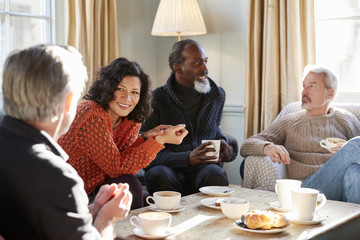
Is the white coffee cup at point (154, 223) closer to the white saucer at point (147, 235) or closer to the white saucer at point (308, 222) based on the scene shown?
the white saucer at point (147, 235)

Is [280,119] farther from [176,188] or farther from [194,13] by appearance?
[194,13]

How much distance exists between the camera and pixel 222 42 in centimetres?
Answer: 402

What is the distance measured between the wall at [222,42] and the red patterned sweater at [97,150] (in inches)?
69.3

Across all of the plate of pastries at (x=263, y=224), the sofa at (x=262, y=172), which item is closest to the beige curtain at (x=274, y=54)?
the sofa at (x=262, y=172)

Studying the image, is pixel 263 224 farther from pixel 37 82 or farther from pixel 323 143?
pixel 323 143

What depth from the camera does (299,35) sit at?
3424mm

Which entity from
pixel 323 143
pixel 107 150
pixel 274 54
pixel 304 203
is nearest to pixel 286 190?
pixel 304 203

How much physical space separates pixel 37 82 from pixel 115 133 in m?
1.41

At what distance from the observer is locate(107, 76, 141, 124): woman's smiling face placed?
7.54 feet

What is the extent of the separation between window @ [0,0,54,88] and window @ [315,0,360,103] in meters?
2.03

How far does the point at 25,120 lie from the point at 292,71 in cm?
269

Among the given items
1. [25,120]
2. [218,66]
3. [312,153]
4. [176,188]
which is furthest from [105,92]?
[218,66]

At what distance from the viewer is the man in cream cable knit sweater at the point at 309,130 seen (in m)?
2.93

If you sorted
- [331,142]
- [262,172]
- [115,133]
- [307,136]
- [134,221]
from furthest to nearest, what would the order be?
[307,136], [262,172], [331,142], [115,133], [134,221]
